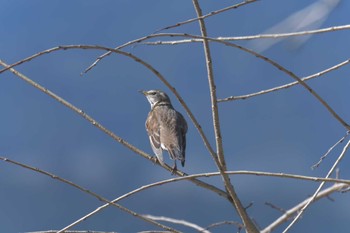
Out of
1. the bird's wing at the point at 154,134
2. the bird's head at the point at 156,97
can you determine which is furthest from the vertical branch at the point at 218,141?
the bird's head at the point at 156,97

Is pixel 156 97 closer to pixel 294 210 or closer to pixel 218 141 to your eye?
pixel 218 141

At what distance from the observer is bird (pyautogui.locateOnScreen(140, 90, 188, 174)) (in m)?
5.06

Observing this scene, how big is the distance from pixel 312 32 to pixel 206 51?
863 mm

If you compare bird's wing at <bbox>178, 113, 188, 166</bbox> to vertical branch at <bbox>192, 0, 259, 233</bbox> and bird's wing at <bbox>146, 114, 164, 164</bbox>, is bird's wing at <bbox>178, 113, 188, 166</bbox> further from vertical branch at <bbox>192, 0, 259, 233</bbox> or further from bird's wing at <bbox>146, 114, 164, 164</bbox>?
vertical branch at <bbox>192, 0, 259, 233</bbox>

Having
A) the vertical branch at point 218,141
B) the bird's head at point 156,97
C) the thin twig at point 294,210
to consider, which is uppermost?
the bird's head at point 156,97

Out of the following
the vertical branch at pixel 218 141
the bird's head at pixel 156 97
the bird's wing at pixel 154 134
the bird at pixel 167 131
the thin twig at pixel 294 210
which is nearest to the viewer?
the thin twig at pixel 294 210

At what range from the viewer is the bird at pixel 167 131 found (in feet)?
16.6

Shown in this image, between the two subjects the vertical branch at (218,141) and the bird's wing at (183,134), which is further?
the bird's wing at (183,134)

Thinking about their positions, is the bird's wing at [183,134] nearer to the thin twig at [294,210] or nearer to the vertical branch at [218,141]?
the vertical branch at [218,141]

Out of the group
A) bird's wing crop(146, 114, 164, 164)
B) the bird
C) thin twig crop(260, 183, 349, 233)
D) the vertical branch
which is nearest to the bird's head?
the bird

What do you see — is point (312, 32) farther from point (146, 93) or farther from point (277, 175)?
point (146, 93)

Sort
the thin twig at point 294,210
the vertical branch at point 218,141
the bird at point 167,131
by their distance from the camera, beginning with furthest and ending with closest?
the bird at point 167,131
the vertical branch at point 218,141
the thin twig at point 294,210

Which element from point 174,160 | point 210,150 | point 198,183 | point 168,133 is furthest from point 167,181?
point 168,133

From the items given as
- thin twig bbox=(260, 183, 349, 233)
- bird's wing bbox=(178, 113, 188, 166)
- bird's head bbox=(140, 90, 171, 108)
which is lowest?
thin twig bbox=(260, 183, 349, 233)
